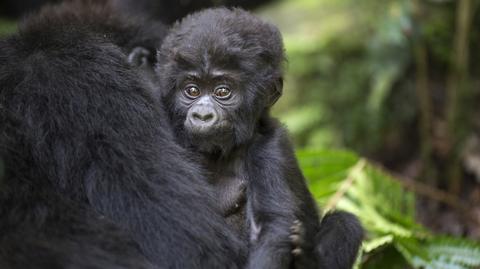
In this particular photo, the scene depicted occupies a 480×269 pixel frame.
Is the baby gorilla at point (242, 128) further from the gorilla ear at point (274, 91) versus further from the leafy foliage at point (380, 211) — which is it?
the leafy foliage at point (380, 211)

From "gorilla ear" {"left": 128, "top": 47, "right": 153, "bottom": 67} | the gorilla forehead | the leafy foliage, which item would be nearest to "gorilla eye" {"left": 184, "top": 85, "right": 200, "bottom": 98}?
the gorilla forehead

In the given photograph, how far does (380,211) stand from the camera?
14.9 ft

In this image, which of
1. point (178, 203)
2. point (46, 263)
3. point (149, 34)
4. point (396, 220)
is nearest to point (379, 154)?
point (396, 220)

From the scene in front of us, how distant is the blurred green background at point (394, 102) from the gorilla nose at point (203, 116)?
5.40ft

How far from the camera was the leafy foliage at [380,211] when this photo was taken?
3.92 metres

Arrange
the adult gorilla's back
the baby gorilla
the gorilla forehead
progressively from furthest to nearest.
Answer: the gorilla forehead
the baby gorilla
the adult gorilla's back

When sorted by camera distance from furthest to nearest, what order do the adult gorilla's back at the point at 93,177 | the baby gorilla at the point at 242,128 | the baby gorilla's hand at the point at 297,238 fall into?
the baby gorilla at the point at 242,128, the baby gorilla's hand at the point at 297,238, the adult gorilla's back at the point at 93,177

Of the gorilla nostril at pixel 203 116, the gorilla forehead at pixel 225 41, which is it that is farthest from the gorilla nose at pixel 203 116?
the gorilla forehead at pixel 225 41

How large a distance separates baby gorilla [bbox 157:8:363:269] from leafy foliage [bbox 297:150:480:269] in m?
0.70

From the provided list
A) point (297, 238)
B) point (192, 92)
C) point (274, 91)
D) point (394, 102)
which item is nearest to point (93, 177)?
point (192, 92)

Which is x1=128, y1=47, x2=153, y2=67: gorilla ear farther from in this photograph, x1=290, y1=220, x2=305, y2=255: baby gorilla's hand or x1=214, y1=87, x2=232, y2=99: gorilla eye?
x1=290, y1=220, x2=305, y2=255: baby gorilla's hand

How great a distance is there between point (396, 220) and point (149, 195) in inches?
86.0

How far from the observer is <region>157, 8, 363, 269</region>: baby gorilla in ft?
10.3

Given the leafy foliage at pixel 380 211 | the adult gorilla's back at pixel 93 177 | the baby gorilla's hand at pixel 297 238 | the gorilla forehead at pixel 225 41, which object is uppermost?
the gorilla forehead at pixel 225 41
